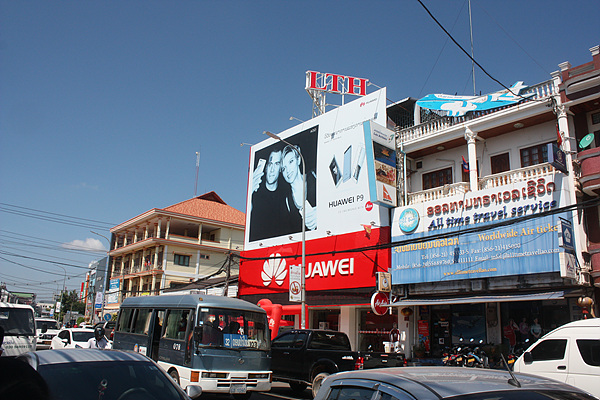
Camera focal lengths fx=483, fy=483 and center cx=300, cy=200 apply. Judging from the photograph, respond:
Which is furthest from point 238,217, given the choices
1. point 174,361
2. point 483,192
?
point 174,361

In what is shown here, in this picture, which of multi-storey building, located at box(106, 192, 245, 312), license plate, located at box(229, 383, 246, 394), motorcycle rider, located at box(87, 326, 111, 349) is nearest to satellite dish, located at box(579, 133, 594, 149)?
license plate, located at box(229, 383, 246, 394)

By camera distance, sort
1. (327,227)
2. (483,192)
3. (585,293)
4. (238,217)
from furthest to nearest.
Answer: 1. (238,217)
2. (327,227)
3. (483,192)
4. (585,293)

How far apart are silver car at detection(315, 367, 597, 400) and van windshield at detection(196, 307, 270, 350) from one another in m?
7.88

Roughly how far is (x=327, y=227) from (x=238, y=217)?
32050mm

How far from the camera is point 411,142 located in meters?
22.5

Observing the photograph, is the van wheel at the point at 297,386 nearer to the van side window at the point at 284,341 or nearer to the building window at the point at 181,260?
the van side window at the point at 284,341

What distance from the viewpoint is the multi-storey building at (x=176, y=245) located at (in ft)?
159

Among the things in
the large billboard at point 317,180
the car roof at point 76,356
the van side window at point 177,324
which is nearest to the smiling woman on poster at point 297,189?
the large billboard at point 317,180

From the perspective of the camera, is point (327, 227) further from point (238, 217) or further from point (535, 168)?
point (238, 217)

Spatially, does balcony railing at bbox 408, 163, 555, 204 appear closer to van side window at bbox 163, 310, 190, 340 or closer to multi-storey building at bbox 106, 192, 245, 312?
van side window at bbox 163, 310, 190, 340

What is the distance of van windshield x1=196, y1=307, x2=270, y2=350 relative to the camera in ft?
37.5

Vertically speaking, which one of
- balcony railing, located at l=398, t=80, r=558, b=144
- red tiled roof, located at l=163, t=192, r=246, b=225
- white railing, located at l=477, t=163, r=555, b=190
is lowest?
white railing, located at l=477, t=163, r=555, b=190

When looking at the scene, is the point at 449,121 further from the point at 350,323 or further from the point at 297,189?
the point at 350,323

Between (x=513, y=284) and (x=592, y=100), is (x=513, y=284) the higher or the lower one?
the lower one
